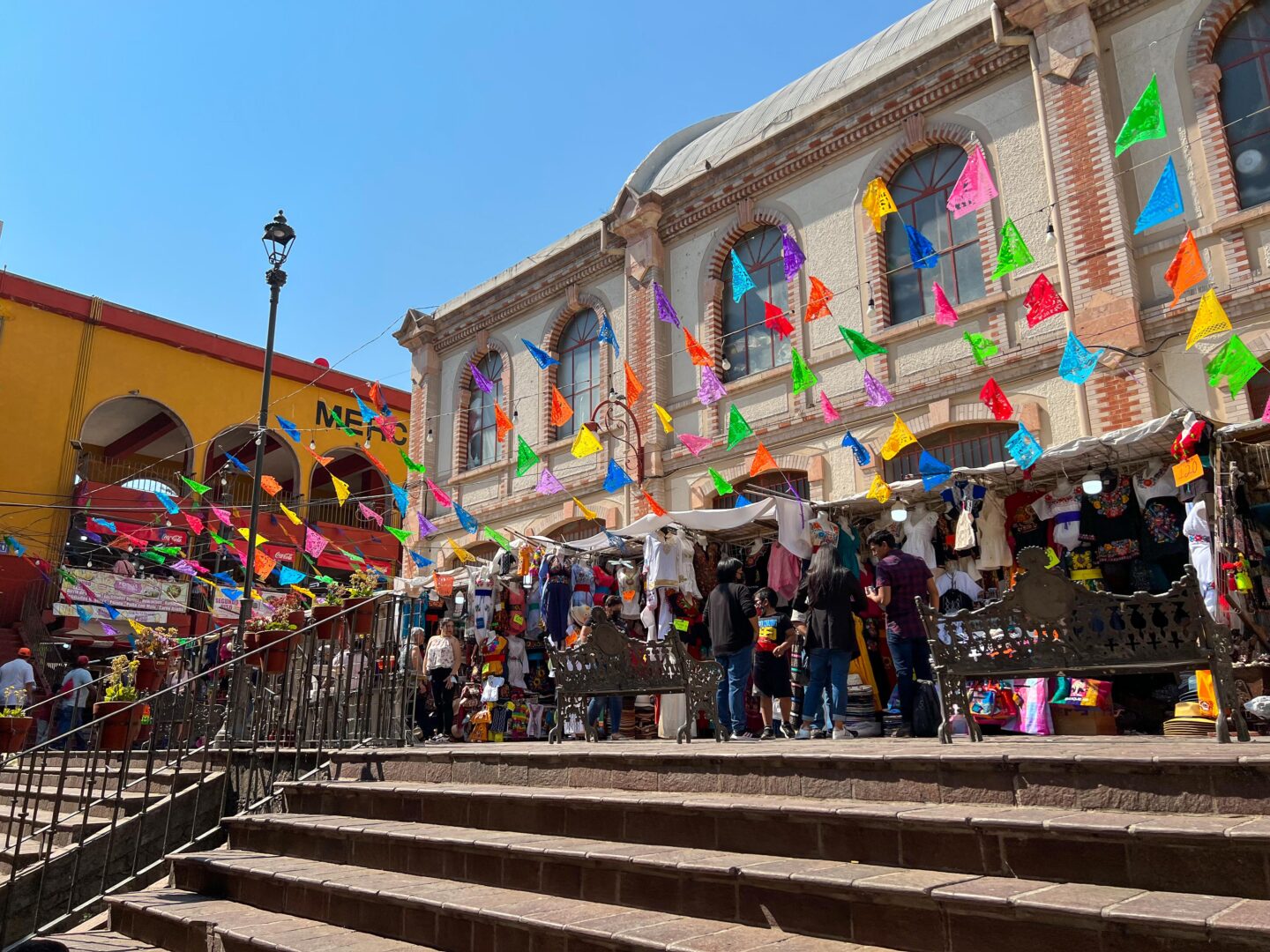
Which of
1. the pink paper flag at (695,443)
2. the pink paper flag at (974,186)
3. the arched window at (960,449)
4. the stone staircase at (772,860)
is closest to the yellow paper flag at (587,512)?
the pink paper flag at (695,443)

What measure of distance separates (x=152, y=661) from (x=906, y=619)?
7.16 m

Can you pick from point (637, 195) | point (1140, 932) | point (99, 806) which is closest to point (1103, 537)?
point (1140, 932)

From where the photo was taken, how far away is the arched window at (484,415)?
774 inches

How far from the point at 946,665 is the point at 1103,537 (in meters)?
3.81

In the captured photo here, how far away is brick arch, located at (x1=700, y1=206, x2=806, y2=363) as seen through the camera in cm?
1556

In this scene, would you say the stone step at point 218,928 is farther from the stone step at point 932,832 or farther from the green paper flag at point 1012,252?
the green paper flag at point 1012,252

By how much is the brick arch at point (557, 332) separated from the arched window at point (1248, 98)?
32.7 feet

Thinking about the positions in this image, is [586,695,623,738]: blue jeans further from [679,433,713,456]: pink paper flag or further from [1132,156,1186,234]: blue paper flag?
[1132,156,1186,234]: blue paper flag

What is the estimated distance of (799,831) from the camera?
442 centimetres

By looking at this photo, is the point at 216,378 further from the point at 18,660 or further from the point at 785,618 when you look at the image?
the point at 785,618

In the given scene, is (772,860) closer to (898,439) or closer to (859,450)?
(898,439)

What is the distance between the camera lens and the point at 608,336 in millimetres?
15695

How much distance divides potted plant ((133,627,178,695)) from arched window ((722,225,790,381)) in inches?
365

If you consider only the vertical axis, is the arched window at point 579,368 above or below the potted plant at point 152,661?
above
